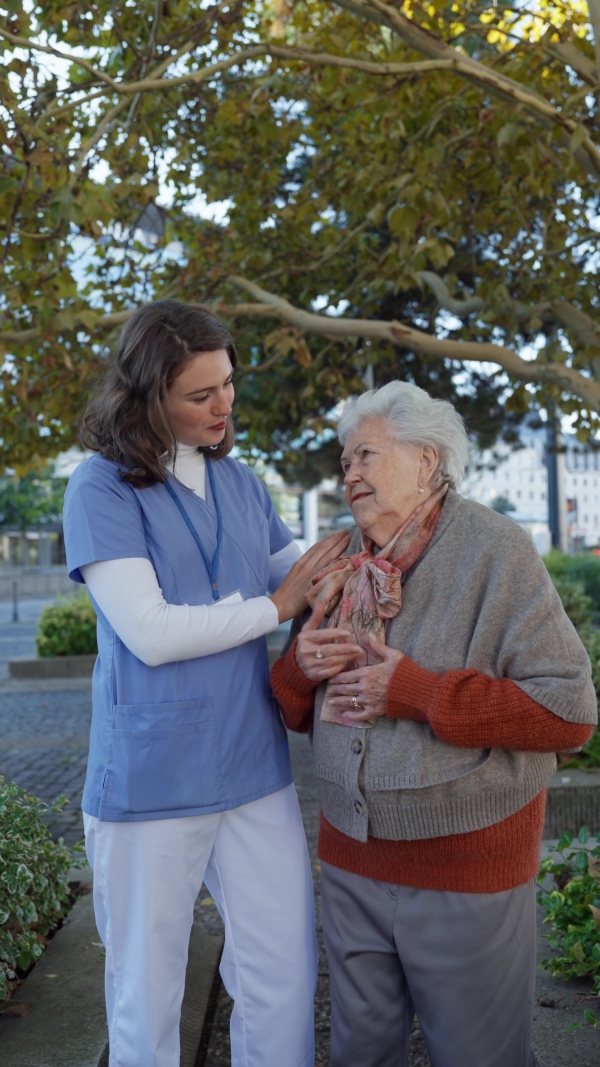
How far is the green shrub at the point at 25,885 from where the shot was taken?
2.92m

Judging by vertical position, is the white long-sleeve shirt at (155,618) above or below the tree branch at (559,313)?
below

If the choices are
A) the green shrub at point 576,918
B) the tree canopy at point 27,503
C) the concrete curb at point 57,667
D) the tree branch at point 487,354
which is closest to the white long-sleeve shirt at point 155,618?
the green shrub at point 576,918

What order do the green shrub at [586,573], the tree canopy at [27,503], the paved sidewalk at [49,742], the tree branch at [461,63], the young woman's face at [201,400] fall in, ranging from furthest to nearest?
the tree canopy at [27,503]
the green shrub at [586,573]
the paved sidewalk at [49,742]
the tree branch at [461,63]
the young woman's face at [201,400]

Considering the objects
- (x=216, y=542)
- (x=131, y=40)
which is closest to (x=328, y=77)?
(x=131, y=40)

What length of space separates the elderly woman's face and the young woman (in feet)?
0.68

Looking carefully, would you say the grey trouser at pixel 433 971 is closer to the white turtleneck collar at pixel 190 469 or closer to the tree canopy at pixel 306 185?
the white turtleneck collar at pixel 190 469

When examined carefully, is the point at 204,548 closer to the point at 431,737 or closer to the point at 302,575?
the point at 302,575

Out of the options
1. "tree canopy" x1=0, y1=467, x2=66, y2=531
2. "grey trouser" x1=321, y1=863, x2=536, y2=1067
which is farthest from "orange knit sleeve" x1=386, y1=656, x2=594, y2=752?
"tree canopy" x1=0, y1=467, x2=66, y2=531

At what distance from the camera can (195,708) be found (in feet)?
7.66

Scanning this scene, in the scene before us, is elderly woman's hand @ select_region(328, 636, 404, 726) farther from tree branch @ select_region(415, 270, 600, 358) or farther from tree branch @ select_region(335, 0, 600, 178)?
tree branch @ select_region(415, 270, 600, 358)

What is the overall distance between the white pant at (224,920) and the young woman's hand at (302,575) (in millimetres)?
496

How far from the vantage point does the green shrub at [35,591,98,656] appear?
42.3 feet

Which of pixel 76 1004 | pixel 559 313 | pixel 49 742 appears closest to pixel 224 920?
pixel 76 1004

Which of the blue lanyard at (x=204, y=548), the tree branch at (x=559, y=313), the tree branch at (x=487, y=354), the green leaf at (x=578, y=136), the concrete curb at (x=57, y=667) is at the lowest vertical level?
the concrete curb at (x=57, y=667)
